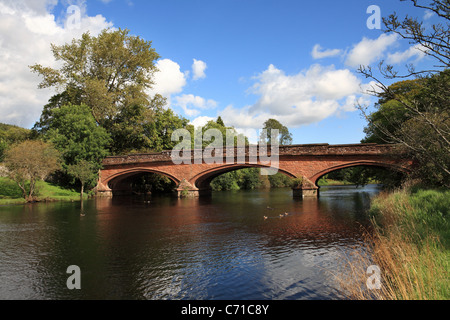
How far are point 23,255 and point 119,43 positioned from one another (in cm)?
3560

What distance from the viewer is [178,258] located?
975 centimetres

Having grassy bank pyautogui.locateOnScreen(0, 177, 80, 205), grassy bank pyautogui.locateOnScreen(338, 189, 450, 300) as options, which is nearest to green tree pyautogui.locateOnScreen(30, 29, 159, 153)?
grassy bank pyautogui.locateOnScreen(0, 177, 80, 205)

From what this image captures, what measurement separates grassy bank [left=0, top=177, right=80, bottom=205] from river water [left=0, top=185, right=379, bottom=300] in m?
13.7

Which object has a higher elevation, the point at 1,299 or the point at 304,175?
the point at 304,175

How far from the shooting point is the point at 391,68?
5.93 m

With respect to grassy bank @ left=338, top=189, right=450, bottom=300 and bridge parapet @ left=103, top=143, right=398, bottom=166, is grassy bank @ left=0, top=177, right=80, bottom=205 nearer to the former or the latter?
bridge parapet @ left=103, top=143, right=398, bottom=166

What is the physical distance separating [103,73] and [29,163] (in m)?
17.0

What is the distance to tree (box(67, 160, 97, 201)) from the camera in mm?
33531

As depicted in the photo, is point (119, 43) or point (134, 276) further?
point (119, 43)

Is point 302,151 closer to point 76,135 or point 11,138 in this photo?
point 76,135

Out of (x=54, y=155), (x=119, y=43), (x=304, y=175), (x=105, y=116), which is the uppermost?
(x=119, y=43)

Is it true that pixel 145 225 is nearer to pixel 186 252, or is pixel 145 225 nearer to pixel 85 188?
pixel 186 252

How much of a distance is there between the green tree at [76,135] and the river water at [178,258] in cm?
1971
